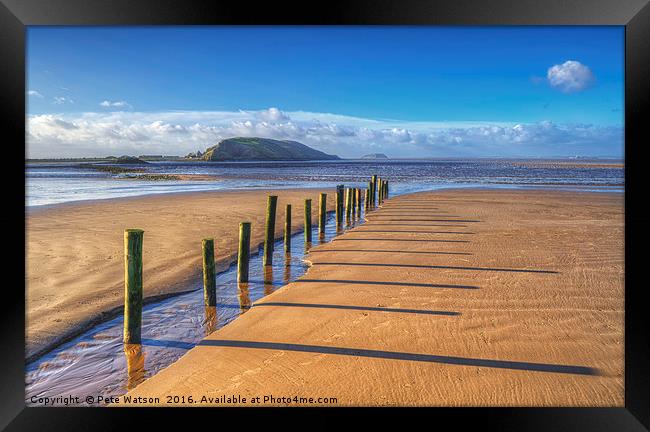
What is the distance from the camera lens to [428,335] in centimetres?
572

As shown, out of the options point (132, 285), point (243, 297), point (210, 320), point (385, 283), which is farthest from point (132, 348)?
point (385, 283)

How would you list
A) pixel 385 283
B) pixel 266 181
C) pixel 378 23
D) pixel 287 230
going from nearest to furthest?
1. pixel 378 23
2. pixel 385 283
3. pixel 287 230
4. pixel 266 181

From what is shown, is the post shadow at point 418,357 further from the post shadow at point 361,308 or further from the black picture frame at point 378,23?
the post shadow at point 361,308

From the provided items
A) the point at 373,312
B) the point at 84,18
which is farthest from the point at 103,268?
the point at 84,18

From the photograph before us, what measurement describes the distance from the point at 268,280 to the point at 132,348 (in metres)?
3.49

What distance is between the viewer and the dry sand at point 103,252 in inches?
273

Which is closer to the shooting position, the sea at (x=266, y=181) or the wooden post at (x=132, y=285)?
the wooden post at (x=132, y=285)

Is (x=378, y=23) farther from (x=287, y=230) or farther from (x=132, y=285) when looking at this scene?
(x=287, y=230)

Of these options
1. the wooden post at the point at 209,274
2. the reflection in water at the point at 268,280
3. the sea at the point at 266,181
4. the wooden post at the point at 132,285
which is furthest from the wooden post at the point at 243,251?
the sea at the point at 266,181

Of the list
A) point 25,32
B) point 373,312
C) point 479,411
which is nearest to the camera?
point 479,411
